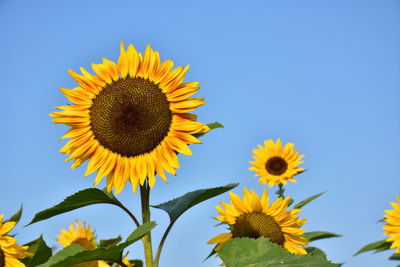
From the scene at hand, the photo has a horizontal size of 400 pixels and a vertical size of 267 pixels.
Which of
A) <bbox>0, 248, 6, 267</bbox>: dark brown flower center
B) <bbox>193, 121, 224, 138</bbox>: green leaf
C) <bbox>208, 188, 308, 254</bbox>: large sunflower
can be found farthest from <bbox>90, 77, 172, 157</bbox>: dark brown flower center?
<bbox>208, 188, 308, 254</bbox>: large sunflower

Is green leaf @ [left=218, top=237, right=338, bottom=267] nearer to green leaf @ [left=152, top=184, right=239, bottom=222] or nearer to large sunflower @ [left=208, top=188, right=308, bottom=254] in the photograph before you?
green leaf @ [left=152, top=184, right=239, bottom=222]

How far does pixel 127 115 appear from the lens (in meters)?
2.36

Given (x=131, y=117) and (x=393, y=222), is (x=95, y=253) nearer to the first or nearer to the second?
(x=131, y=117)

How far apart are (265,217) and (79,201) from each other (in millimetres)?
1983

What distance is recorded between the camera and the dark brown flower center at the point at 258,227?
354 centimetres

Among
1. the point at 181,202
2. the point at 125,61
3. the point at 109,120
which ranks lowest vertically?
the point at 181,202

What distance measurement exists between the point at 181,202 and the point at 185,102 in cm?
52

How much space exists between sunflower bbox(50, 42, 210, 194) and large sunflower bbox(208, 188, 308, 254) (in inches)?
57.2

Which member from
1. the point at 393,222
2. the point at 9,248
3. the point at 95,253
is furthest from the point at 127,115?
the point at 393,222

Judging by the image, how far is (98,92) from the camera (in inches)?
95.6

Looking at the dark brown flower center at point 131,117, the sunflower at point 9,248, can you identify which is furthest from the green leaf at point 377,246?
the sunflower at point 9,248

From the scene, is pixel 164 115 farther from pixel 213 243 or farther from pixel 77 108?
pixel 213 243

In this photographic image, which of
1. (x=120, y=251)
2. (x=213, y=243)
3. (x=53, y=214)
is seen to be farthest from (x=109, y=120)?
(x=213, y=243)

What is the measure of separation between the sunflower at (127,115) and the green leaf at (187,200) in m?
0.18
